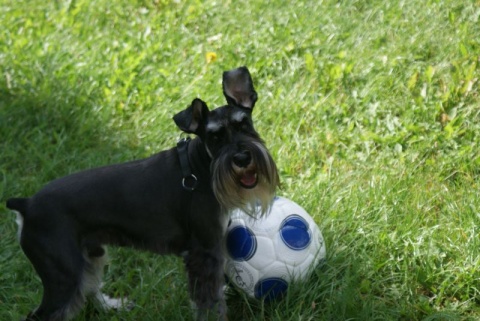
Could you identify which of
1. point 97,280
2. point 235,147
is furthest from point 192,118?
point 97,280

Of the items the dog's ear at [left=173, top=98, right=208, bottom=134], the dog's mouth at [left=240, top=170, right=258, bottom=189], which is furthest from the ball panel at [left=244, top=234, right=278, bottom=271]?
the dog's ear at [left=173, top=98, right=208, bottom=134]

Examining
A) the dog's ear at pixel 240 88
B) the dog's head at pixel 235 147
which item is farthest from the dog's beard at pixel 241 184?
the dog's ear at pixel 240 88

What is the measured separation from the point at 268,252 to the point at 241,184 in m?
0.54

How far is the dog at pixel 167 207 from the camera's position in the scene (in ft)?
11.7

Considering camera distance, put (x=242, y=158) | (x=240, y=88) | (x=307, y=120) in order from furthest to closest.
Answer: (x=307, y=120), (x=240, y=88), (x=242, y=158)

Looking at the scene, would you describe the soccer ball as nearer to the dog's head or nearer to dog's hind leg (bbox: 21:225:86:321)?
the dog's head

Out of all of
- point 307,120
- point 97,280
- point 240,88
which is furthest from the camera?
point 307,120

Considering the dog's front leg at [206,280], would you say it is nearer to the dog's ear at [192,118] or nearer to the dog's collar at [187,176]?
the dog's collar at [187,176]

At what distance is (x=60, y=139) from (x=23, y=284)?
1701 millimetres

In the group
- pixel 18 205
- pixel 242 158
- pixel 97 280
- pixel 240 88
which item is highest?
pixel 240 88

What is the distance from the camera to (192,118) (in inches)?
142

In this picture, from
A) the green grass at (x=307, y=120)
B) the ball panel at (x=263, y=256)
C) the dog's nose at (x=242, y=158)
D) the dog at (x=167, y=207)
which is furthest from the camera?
the green grass at (x=307, y=120)

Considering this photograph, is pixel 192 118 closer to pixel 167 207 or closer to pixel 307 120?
pixel 167 207

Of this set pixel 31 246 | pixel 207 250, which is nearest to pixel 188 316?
pixel 207 250
